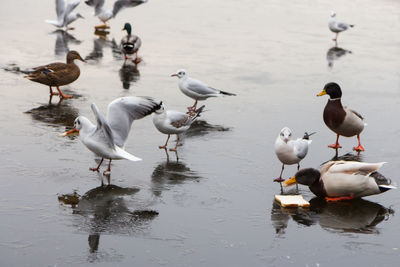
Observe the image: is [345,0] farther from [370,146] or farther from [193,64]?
[370,146]

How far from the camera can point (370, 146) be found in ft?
32.9

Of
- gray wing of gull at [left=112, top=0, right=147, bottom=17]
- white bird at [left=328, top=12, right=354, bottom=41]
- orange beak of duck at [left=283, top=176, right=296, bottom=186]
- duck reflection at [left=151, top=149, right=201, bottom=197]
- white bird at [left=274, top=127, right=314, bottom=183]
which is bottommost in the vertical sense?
duck reflection at [left=151, top=149, right=201, bottom=197]

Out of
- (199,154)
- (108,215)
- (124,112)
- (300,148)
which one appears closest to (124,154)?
(124,112)

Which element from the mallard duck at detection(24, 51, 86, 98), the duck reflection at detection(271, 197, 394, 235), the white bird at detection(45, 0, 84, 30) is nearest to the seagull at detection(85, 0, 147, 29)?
the white bird at detection(45, 0, 84, 30)

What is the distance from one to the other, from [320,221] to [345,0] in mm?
18603

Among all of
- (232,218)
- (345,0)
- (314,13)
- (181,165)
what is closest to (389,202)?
(232,218)

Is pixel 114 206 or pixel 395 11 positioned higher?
pixel 395 11

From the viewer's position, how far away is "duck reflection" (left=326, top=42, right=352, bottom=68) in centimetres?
1576

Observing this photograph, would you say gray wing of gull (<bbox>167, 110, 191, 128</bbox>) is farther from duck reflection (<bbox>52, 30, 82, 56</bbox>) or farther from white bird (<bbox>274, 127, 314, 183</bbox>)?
duck reflection (<bbox>52, 30, 82, 56</bbox>)

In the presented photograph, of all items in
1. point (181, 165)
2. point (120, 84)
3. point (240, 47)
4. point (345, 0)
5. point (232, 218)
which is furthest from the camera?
point (345, 0)

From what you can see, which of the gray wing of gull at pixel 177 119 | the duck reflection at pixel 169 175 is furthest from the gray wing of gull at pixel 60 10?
the duck reflection at pixel 169 175

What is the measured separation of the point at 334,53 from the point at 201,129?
22.8ft

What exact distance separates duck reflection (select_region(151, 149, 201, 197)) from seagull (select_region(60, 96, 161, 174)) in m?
0.41

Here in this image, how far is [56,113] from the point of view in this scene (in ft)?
36.3
